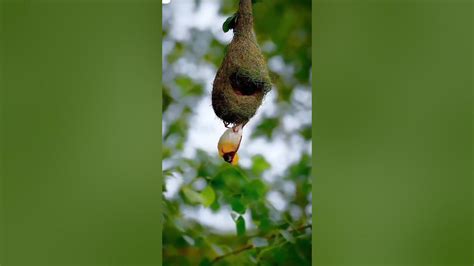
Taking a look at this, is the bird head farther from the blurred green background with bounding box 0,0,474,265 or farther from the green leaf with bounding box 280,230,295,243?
the green leaf with bounding box 280,230,295,243

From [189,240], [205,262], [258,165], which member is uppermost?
[258,165]

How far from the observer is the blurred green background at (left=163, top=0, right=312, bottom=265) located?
6.52 ft

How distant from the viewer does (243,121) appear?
4.28ft

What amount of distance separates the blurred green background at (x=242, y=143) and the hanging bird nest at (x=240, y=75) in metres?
0.68

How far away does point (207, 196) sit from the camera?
184cm

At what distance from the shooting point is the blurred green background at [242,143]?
1.99 meters

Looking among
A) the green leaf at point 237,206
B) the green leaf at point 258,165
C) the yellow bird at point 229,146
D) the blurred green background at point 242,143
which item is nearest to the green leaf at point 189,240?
the blurred green background at point 242,143
